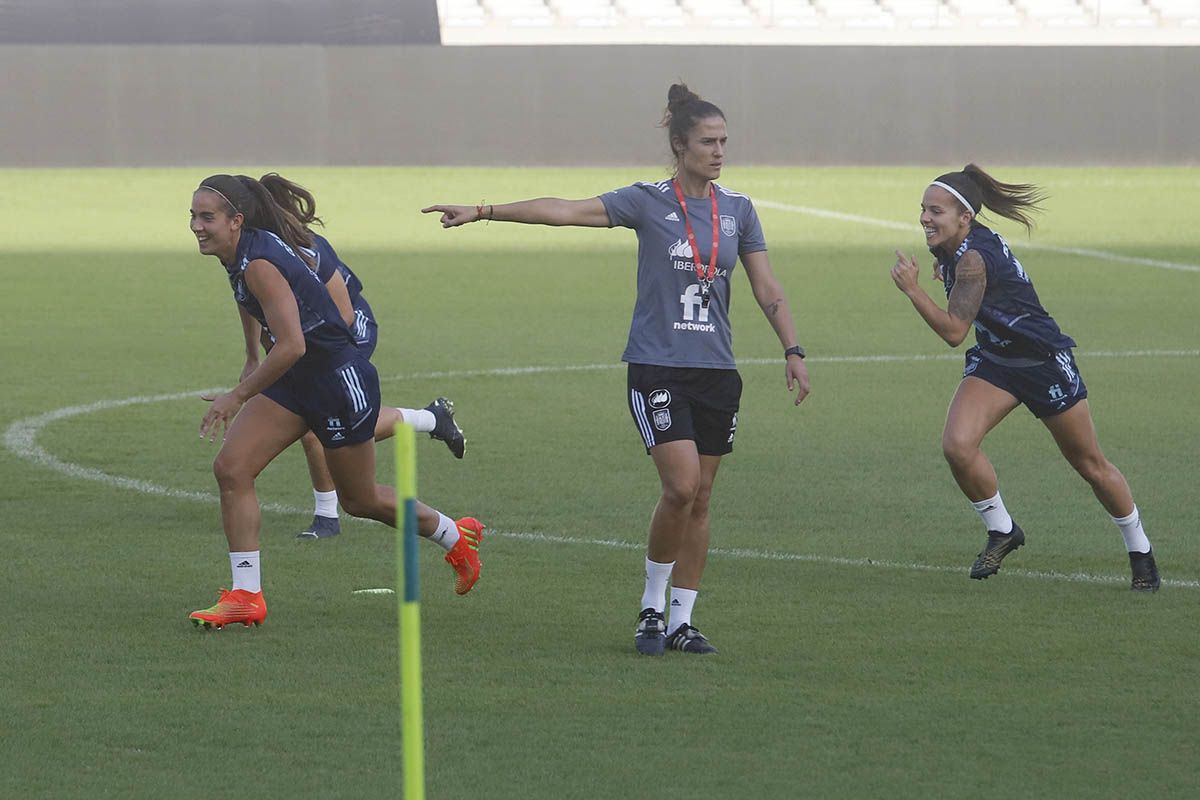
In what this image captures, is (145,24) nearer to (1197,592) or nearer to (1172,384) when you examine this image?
(1172,384)

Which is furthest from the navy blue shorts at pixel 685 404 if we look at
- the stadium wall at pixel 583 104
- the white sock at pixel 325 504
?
the stadium wall at pixel 583 104

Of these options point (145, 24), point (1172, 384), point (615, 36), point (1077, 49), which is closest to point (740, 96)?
point (615, 36)

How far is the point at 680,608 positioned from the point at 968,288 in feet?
6.16

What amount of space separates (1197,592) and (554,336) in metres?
10.2

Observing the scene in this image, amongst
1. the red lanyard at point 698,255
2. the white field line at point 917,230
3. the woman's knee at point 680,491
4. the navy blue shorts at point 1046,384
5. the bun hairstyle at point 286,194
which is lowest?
the white field line at point 917,230

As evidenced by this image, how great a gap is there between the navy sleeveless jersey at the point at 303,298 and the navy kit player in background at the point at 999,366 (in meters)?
2.46

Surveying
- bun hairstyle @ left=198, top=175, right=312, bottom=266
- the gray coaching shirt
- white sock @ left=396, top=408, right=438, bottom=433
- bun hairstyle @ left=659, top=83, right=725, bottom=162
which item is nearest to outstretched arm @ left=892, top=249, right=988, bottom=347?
the gray coaching shirt

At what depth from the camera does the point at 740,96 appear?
44.2m

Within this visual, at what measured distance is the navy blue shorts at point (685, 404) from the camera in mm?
7172

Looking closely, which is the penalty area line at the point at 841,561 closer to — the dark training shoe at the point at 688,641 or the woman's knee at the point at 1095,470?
the woman's knee at the point at 1095,470

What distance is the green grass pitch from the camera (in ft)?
19.6

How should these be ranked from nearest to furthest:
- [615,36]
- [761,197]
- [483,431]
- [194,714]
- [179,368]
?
[194,714]
[483,431]
[179,368]
[761,197]
[615,36]

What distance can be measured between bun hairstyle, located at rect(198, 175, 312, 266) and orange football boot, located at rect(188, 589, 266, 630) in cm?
136

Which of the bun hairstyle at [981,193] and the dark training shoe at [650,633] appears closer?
the dark training shoe at [650,633]
